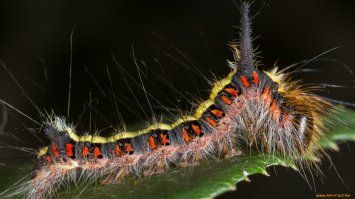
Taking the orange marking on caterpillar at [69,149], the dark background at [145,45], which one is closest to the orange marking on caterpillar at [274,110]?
the orange marking on caterpillar at [69,149]

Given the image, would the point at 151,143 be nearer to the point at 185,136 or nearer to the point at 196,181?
the point at 185,136

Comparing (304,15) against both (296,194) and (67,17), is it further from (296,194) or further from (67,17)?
(67,17)

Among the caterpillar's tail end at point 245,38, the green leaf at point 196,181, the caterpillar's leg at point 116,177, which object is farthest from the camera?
the caterpillar's tail end at point 245,38

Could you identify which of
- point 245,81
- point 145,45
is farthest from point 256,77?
point 145,45

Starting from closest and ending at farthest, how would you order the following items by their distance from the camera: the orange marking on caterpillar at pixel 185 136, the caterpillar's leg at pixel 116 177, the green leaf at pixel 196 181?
the green leaf at pixel 196 181 < the caterpillar's leg at pixel 116 177 < the orange marking on caterpillar at pixel 185 136

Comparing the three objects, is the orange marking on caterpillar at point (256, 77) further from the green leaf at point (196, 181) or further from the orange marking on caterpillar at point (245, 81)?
the green leaf at point (196, 181)

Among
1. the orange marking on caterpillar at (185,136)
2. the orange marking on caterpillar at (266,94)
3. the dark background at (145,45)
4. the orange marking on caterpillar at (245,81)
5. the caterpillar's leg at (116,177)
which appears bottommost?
the caterpillar's leg at (116,177)

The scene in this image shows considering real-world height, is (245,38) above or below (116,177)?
above

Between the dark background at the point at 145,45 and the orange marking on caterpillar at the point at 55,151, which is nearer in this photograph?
the orange marking on caterpillar at the point at 55,151
